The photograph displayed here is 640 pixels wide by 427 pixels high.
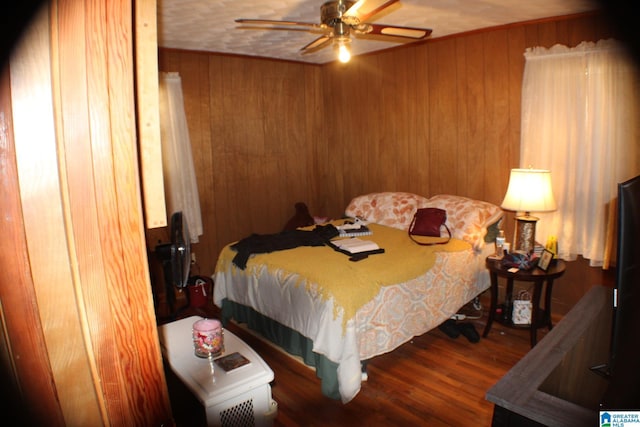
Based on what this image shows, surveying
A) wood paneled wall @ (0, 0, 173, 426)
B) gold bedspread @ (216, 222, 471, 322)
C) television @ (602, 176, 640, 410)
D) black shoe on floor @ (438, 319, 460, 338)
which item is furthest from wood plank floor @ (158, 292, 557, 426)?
television @ (602, 176, 640, 410)

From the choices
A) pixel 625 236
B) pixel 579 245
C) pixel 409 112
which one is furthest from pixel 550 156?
pixel 625 236

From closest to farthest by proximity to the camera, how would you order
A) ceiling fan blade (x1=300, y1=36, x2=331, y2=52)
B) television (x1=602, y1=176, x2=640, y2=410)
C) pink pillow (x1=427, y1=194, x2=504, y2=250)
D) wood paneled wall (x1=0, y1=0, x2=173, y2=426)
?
wood paneled wall (x1=0, y1=0, x2=173, y2=426) → television (x1=602, y1=176, x2=640, y2=410) → ceiling fan blade (x1=300, y1=36, x2=331, y2=52) → pink pillow (x1=427, y1=194, x2=504, y2=250)

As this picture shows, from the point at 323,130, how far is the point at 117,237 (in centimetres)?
454

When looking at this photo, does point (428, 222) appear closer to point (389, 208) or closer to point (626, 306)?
point (389, 208)

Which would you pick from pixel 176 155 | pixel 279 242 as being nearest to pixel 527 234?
pixel 279 242

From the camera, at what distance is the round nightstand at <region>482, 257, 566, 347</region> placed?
2.79m

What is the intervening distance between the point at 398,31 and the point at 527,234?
1.78 metres

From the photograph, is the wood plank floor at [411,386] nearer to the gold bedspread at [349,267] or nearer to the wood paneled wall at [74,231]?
the gold bedspread at [349,267]

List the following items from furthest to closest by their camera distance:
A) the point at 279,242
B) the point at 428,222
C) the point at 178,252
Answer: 1. the point at 428,222
2. the point at 279,242
3. the point at 178,252

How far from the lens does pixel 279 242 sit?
Result: 3217mm

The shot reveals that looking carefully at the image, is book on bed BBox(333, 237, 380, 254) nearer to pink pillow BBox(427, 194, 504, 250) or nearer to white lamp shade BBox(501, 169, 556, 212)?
pink pillow BBox(427, 194, 504, 250)

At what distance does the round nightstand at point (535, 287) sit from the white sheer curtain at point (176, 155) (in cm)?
276

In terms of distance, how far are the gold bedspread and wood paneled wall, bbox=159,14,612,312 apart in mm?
1075

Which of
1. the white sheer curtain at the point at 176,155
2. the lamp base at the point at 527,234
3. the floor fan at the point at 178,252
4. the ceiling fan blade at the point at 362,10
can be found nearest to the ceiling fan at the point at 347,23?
the ceiling fan blade at the point at 362,10
